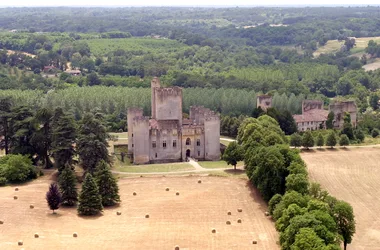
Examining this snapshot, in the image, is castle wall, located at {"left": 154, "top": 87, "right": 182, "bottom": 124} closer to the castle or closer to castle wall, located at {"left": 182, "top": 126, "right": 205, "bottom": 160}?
the castle

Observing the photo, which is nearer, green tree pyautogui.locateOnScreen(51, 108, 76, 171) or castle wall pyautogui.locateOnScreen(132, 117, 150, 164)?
green tree pyautogui.locateOnScreen(51, 108, 76, 171)

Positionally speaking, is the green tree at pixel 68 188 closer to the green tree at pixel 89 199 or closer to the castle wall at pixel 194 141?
the green tree at pixel 89 199

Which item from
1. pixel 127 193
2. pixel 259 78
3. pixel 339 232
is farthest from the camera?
pixel 259 78

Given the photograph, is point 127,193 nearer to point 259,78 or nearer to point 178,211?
point 178,211

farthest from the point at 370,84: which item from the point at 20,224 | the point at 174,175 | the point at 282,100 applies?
the point at 20,224

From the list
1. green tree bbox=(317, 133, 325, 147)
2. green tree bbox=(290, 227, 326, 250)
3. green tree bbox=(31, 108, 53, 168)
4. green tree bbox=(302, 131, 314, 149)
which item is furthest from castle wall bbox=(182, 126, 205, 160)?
green tree bbox=(290, 227, 326, 250)

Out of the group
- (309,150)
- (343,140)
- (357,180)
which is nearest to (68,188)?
(357,180)
